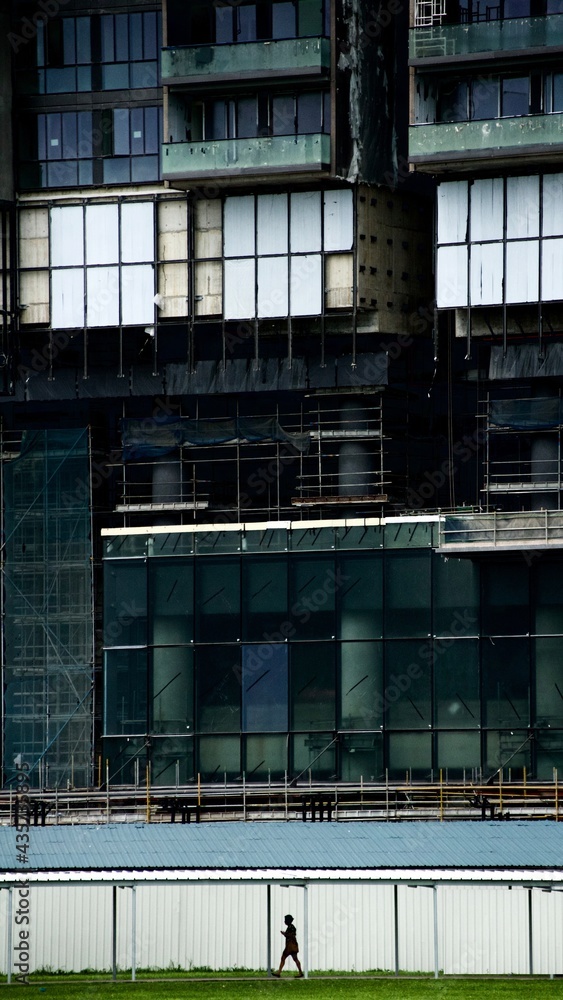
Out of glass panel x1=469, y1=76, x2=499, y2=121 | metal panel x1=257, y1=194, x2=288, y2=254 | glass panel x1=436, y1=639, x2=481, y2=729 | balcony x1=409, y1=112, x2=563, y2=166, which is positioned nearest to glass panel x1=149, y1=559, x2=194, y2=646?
glass panel x1=436, y1=639, x2=481, y2=729

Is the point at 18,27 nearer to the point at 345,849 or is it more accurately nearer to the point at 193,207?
the point at 193,207

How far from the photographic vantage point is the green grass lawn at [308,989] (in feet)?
212

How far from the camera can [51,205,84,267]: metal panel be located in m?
97.9

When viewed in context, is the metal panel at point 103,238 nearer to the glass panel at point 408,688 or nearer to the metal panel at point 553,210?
the metal panel at point 553,210

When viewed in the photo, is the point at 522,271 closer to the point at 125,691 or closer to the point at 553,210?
the point at 553,210

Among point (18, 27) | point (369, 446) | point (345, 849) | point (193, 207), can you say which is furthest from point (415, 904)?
point (18, 27)

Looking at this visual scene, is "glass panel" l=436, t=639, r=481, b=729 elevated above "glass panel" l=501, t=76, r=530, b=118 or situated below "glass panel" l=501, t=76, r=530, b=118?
below

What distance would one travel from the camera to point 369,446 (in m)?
96.0

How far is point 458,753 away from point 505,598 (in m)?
6.50

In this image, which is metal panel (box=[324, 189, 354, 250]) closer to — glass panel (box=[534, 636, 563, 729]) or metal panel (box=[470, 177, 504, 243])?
metal panel (box=[470, 177, 504, 243])

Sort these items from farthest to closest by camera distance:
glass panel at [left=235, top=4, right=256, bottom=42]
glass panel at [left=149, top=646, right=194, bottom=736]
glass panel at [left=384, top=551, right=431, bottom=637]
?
glass panel at [left=235, top=4, right=256, bottom=42] → glass panel at [left=149, top=646, right=194, bottom=736] → glass panel at [left=384, top=551, right=431, bottom=637]

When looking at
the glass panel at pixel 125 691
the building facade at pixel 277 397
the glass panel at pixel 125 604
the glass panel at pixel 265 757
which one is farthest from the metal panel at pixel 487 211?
the glass panel at pixel 125 691

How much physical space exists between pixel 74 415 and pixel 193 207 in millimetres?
11354

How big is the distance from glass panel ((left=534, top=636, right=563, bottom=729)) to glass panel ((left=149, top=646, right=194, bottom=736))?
1437cm
